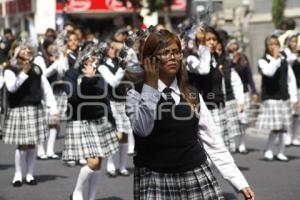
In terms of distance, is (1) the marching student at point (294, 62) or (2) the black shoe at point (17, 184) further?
(1) the marching student at point (294, 62)

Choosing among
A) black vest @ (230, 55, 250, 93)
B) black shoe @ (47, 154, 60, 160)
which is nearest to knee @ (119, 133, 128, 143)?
black shoe @ (47, 154, 60, 160)

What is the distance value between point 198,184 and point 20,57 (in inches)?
185

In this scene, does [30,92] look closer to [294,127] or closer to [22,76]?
[22,76]

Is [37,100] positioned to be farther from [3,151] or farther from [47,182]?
[3,151]

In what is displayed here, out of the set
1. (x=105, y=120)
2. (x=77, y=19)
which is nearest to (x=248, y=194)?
(x=105, y=120)

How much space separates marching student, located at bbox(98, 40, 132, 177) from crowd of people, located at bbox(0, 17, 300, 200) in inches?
0.6

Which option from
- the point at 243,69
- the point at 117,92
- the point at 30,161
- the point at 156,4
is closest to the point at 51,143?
the point at 117,92

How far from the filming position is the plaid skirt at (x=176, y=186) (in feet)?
14.0

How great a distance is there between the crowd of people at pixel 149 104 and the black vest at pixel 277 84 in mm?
15

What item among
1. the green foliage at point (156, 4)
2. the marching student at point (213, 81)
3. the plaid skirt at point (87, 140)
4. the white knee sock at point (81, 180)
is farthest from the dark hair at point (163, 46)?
the green foliage at point (156, 4)

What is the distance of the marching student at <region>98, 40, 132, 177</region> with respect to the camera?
9352mm

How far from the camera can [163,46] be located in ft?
13.6

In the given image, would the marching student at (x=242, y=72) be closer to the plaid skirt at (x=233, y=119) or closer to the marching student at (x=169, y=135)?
the plaid skirt at (x=233, y=119)

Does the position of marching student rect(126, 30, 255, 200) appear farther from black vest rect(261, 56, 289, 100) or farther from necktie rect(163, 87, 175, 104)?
black vest rect(261, 56, 289, 100)
